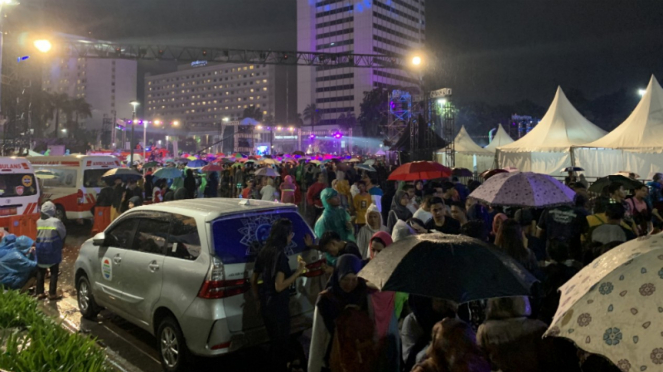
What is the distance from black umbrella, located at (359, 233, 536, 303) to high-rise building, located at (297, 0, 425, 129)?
115 m

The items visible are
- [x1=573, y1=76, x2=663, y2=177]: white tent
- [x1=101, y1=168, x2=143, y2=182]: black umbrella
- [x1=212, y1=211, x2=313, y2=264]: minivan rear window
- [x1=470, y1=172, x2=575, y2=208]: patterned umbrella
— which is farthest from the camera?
[x1=573, y1=76, x2=663, y2=177]: white tent

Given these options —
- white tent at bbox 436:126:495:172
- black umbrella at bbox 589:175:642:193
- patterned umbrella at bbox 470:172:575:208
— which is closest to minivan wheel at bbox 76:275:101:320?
patterned umbrella at bbox 470:172:575:208

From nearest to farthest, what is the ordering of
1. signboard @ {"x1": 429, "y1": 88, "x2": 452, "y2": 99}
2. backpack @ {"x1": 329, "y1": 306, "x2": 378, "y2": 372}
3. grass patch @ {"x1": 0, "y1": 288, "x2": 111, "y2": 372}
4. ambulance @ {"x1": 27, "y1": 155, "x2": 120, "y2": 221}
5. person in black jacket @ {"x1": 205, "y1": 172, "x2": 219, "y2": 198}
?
backpack @ {"x1": 329, "y1": 306, "x2": 378, "y2": 372} < grass patch @ {"x1": 0, "y1": 288, "x2": 111, "y2": 372} < ambulance @ {"x1": 27, "y1": 155, "x2": 120, "y2": 221} < person in black jacket @ {"x1": 205, "y1": 172, "x2": 219, "y2": 198} < signboard @ {"x1": 429, "y1": 88, "x2": 452, "y2": 99}

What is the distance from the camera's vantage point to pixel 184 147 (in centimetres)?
12206

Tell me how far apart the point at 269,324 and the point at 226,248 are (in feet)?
2.77

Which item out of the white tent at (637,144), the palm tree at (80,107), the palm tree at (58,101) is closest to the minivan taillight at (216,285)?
the white tent at (637,144)

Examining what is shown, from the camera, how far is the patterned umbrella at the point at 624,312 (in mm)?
1800

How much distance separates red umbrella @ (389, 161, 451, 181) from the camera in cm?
1048

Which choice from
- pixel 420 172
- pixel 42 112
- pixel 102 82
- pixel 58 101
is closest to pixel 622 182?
pixel 420 172

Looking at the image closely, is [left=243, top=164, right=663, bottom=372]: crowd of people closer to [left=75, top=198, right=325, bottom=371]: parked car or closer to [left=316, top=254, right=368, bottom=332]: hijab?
[left=316, top=254, right=368, bottom=332]: hijab

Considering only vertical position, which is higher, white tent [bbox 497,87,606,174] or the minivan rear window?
white tent [bbox 497,87,606,174]

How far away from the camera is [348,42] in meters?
125

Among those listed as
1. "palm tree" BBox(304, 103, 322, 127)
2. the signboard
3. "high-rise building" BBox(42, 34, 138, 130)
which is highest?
"high-rise building" BBox(42, 34, 138, 130)

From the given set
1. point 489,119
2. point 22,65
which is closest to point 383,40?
point 489,119
